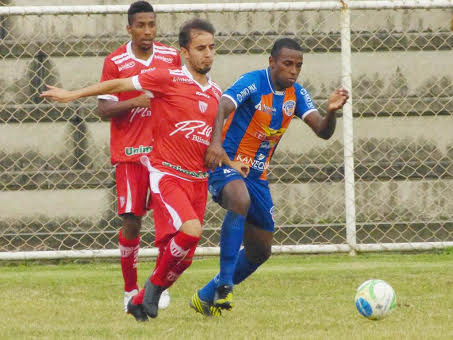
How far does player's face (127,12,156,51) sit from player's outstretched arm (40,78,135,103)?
0.89m

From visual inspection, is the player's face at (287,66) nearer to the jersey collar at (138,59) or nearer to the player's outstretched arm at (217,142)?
the player's outstretched arm at (217,142)

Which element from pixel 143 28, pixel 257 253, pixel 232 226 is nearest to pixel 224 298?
pixel 232 226

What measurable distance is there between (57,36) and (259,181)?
3959 millimetres

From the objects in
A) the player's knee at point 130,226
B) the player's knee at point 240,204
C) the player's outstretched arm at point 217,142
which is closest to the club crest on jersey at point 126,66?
the player's outstretched arm at point 217,142

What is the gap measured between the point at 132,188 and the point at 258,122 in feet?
3.15

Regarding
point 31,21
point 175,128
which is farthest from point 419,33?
point 175,128

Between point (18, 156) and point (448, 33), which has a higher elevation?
point (448, 33)

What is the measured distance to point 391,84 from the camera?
9.87 meters

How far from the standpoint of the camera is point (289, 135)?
9.70 meters

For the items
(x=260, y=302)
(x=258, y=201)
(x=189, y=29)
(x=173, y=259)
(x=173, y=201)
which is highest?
(x=189, y=29)

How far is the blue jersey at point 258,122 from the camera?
649 cm

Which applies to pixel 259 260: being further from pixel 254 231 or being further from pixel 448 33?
pixel 448 33

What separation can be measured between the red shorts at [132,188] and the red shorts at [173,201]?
0.73 meters

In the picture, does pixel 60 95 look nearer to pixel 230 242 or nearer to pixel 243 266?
pixel 230 242
